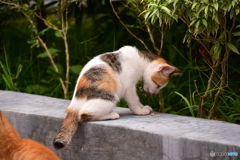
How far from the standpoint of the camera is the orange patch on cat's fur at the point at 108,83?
4223 mm

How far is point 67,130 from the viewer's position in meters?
4.05

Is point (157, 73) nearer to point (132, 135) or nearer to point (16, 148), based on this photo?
point (132, 135)

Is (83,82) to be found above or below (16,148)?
above

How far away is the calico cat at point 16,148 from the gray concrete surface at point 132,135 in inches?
29.2

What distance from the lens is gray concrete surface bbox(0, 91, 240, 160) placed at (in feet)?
11.6

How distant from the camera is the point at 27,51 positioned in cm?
760

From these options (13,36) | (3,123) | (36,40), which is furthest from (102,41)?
(3,123)

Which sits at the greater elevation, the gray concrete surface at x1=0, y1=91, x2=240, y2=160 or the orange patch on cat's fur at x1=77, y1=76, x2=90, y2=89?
the orange patch on cat's fur at x1=77, y1=76, x2=90, y2=89

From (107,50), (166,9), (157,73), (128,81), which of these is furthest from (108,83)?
(107,50)

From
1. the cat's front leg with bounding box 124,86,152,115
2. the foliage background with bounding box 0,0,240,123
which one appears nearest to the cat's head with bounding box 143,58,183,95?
the cat's front leg with bounding box 124,86,152,115

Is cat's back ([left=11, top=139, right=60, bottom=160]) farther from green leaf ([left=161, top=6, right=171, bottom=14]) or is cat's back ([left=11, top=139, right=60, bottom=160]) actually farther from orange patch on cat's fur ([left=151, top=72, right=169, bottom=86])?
green leaf ([left=161, top=6, right=171, bottom=14])

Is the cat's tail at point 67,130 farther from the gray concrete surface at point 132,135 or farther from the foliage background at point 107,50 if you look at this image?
the foliage background at point 107,50

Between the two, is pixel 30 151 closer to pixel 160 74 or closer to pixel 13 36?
pixel 160 74

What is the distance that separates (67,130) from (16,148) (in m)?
0.70
